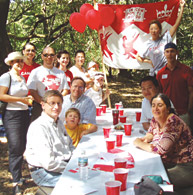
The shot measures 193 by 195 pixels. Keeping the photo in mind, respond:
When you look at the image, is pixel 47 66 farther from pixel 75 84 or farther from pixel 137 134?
pixel 137 134

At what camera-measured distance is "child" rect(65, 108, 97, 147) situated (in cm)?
326

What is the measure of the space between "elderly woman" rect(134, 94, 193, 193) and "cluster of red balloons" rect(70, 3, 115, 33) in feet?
11.5

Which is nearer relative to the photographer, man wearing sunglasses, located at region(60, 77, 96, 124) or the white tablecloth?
the white tablecloth

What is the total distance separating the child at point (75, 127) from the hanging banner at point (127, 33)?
306 cm

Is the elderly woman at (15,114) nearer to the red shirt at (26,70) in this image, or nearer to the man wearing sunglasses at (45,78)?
the man wearing sunglasses at (45,78)

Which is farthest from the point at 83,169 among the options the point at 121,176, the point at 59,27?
the point at 59,27

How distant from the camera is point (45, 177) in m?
2.35

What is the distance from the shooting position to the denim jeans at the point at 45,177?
232 centimetres

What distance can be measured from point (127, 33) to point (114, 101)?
5045mm

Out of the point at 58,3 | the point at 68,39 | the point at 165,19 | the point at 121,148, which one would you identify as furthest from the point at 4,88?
the point at 68,39

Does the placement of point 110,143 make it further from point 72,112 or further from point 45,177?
point 72,112

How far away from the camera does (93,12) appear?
222 inches

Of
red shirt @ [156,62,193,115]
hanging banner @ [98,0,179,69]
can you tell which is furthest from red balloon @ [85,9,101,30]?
red shirt @ [156,62,193,115]

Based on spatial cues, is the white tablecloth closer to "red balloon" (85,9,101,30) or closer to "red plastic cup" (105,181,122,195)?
"red plastic cup" (105,181,122,195)
